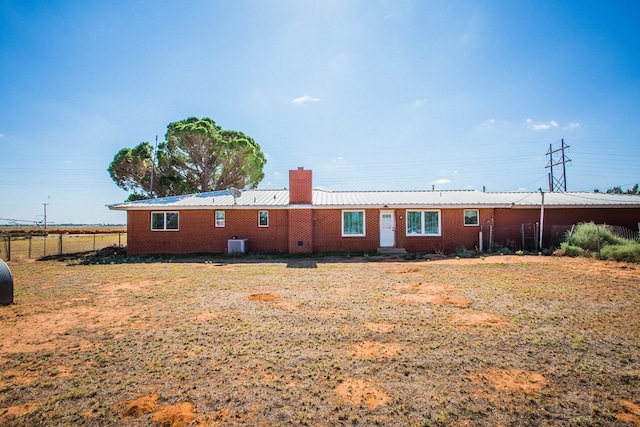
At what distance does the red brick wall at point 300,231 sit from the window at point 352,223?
1.89 m

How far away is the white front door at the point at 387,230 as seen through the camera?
16.8m

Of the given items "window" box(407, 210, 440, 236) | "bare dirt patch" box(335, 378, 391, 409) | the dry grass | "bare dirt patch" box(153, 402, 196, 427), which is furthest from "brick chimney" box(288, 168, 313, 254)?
"bare dirt patch" box(153, 402, 196, 427)

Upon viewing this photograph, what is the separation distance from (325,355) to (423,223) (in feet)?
45.5

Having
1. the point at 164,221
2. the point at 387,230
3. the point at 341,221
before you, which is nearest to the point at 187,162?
the point at 164,221

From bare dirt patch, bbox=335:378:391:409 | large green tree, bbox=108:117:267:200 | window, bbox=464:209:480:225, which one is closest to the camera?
bare dirt patch, bbox=335:378:391:409

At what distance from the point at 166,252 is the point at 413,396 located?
17131 mm

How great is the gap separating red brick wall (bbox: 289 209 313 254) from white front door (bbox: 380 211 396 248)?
12.8 feet

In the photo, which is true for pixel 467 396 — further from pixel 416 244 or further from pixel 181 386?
pixel 416 244

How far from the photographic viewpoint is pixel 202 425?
2.81 m

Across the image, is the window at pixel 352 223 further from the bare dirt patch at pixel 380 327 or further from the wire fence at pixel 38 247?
the wire fence at pixel 38 247

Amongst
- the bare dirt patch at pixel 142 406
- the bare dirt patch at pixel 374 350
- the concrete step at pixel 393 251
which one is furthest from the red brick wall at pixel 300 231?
the bare dirt patch at pixel 142 406

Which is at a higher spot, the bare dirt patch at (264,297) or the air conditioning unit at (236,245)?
the air conditioning unit at (236,245)

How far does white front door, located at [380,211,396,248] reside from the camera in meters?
16.8

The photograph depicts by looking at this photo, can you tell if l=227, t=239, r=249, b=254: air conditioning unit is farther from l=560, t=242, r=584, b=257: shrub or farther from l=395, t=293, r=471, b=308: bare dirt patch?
l=560, t=242, r=584, b=257: shrub
